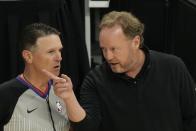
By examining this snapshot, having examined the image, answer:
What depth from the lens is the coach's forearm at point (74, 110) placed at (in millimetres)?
1779

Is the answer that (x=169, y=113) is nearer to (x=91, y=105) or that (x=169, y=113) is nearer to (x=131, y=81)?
(x=131, y=81)

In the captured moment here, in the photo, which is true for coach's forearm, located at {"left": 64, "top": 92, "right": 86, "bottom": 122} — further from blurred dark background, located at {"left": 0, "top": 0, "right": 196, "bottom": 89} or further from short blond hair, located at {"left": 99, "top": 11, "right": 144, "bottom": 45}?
blurred dark background, located at {"left": 0, "top": 0, "right": 196, "bottom": 89}

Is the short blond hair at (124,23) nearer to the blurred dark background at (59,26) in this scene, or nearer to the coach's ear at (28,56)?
the coach's ear at (28,56)

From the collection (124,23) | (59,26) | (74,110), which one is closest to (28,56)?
(74,110)

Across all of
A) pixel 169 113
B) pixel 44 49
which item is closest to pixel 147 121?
pixel 169 113

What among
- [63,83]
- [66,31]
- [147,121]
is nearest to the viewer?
[63,83]

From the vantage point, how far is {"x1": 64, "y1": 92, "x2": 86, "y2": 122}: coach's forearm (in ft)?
5.84

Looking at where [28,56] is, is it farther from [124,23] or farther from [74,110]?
[124,23]

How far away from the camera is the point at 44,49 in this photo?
1896mm

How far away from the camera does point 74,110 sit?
1809 mm

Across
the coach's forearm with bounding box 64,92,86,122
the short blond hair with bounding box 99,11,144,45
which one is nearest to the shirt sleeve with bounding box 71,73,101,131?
the coach's forearm with bounding box 64,92,86,122

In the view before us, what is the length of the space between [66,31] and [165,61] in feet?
2.30

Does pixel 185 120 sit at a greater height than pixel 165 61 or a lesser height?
lesser

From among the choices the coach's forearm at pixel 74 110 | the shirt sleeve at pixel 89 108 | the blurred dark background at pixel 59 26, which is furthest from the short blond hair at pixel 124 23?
the blurred dark background at pixel 59 26
